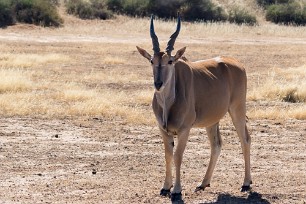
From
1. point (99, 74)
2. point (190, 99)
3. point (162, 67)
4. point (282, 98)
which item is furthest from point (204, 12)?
point (162, 67)

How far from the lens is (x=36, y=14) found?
49.6 metres

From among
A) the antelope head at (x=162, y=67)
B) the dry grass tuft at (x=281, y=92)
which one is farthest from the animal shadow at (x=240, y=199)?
the dry grass tuft at (x=281, y=92)

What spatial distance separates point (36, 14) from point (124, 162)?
124 ft

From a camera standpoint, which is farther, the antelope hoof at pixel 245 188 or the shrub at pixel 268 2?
the shrub at pixel 268 2

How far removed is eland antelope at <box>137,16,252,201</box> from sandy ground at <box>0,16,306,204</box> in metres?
0.52

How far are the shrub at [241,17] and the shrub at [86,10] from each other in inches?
358

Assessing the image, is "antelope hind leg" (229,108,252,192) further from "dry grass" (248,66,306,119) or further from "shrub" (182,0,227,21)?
"shrub" (182,0,227,21)

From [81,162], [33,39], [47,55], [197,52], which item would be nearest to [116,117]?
[81,162]

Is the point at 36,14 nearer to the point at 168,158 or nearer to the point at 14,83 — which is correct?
the point at 14,83

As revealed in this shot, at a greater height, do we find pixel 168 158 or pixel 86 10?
pixel 168 158

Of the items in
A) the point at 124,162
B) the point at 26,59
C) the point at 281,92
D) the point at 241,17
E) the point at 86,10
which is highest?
the point at 124,162

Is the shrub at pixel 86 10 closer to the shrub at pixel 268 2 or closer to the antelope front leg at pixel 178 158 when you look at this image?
the shrub at pixel 268 2

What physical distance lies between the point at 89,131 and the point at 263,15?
46917mm

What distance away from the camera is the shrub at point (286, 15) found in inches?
2321
